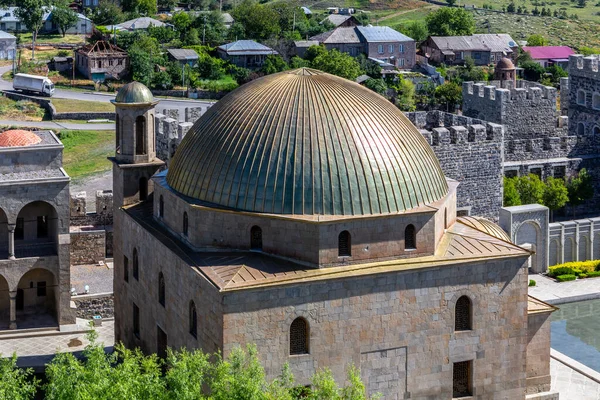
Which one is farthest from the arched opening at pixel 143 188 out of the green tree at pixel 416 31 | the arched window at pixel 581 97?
the green tree at pixel 416 31

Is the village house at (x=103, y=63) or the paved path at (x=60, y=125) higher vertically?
the village house at (x=103, y=63)

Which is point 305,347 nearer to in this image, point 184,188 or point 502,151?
point 184,188

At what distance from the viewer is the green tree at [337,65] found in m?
95.6

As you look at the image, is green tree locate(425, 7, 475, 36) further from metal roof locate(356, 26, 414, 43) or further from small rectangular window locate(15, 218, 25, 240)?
small rectangular window locate(15, 218, 25, 240)

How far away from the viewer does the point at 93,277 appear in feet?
168

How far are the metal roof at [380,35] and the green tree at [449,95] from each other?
57.4ft

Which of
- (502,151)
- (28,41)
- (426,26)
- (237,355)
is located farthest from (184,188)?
(426,26)

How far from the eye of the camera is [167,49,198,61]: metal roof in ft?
336

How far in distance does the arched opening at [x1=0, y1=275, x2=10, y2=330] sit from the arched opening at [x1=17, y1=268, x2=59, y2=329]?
→ 0.51 meters

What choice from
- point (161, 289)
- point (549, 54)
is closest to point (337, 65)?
point (549, 54)

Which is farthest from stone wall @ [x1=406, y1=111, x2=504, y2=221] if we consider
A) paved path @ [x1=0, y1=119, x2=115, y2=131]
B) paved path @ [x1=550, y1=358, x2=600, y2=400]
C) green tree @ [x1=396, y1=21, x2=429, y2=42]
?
green tree @ [x1=396, y1=21, x2=429, y2=42]

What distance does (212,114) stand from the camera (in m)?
38.1

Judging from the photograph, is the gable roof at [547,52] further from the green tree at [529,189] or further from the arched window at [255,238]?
the arched window at [255,238]

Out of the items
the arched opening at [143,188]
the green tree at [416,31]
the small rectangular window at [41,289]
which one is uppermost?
the green tree at [416,31]
